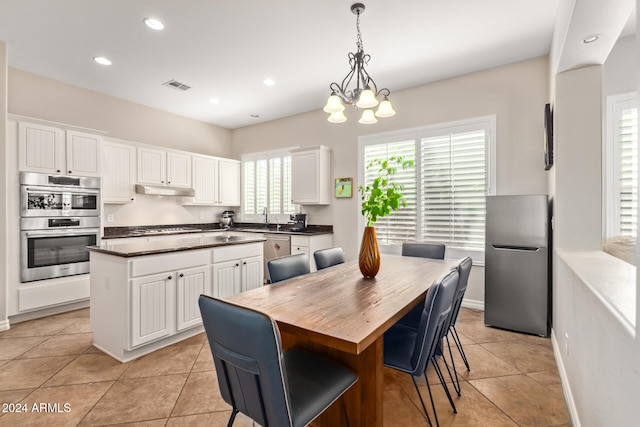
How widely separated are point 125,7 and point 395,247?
4006mm

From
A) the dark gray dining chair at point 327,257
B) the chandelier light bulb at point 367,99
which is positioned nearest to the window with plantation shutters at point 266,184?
the dark gray dining chair at point 327,257

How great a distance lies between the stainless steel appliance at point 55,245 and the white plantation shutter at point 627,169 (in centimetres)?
602

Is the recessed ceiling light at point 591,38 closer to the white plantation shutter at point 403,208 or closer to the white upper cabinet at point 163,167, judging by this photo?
the white plantation shutter at point 403,208

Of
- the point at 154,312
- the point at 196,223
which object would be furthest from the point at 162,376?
the point at 196,223

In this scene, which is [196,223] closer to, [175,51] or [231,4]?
[175,51]

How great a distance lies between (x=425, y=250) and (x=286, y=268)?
66.0 inches

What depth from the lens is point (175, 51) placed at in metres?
3.40

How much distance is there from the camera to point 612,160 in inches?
127

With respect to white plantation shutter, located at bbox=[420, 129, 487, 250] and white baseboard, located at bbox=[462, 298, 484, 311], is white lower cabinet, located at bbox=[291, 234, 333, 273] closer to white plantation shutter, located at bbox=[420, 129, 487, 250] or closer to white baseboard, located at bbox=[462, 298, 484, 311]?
white plantation shutter, located at bbox=[420, 129, 487, 250]

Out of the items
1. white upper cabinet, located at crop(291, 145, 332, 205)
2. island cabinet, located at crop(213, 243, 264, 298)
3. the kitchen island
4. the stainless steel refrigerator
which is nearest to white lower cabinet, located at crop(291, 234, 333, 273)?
white upper cabinet, located at crop(291, 145, 332, 205)

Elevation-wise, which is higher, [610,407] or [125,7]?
[125,7]

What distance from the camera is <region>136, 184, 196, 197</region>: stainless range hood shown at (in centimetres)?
470

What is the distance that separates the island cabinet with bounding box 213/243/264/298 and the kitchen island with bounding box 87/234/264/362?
11 millimetres

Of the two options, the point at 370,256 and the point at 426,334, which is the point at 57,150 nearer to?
the point at 370,256
